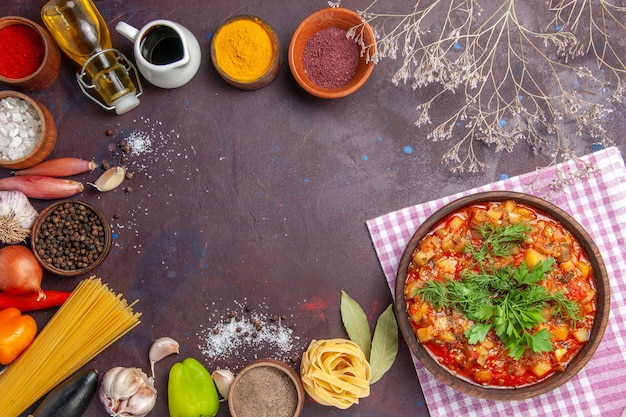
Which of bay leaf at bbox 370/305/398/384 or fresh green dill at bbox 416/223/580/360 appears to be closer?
fresh green dill at bbox 416/223/580/360

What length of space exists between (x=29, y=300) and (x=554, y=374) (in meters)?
2.24

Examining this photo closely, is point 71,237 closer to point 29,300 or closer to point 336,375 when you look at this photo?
point 29,300

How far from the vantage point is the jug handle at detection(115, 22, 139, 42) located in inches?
101

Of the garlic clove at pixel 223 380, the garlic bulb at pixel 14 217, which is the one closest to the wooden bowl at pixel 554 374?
the garlic clove at pixel 223 380

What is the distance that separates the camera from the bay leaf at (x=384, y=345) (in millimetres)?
2645

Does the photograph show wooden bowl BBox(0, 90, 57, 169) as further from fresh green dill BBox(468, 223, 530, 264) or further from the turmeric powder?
fresh green dill BBox(468, 223, 530, 264)

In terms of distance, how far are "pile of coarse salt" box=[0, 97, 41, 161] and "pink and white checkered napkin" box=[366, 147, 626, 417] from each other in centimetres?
155

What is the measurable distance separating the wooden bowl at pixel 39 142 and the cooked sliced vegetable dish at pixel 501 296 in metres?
1.68

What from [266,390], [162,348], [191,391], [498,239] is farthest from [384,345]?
[162,348]

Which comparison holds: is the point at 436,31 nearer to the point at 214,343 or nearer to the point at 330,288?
the point at 330,288

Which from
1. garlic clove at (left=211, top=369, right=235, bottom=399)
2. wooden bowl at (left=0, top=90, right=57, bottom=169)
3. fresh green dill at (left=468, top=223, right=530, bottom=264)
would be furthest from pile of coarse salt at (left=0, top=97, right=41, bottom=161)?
fresh green dill at (left=468, top=223, right=530, bottom=264)

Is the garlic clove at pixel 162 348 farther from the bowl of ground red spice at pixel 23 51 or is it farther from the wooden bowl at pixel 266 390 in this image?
the bowl of ground red spice at pixel 23 51

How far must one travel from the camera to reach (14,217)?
2619 millimetres

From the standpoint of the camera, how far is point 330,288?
2.76 meters
